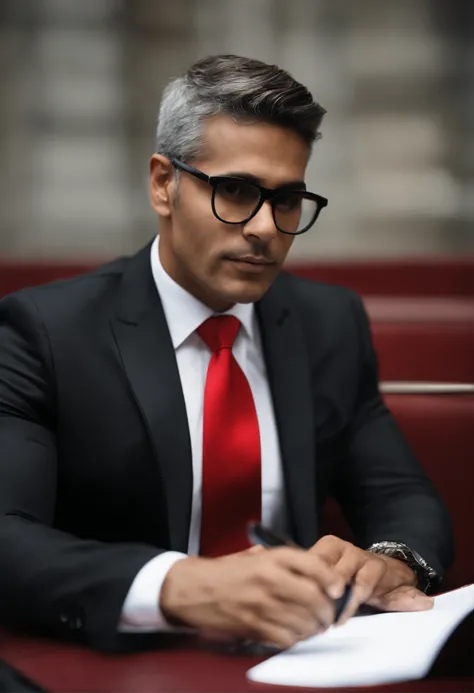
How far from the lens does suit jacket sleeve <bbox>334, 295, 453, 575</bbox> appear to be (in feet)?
3.37

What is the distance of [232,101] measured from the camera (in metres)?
0.91

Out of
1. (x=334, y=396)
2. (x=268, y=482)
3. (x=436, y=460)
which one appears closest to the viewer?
(x=268, y=482)

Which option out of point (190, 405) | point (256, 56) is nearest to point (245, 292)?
point (190, 405)

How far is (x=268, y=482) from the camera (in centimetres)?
101

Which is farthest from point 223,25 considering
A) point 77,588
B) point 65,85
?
point 77,588

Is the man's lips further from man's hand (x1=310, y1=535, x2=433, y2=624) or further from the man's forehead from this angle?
man's hand (x1=310, y1=535, x2=433, y2=624)

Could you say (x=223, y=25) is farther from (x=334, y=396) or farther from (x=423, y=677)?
(x=423, y=677)

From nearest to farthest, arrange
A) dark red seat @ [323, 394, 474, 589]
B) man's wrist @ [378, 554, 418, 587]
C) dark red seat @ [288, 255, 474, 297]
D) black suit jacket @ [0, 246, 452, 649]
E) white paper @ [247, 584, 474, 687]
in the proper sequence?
white paper @ [247, 584, 474, 687], black suit jacket @ [0, 246, 452, 649], man's wrist @ [378, 554, 418, 587], dark red seat @ [323, 394, 474, 589], dark red seat @ [288, 255, 474, 297]

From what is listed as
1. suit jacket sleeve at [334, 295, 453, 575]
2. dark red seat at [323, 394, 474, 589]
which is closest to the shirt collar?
suit jacket sleeve at [334, 295, 453, 575]

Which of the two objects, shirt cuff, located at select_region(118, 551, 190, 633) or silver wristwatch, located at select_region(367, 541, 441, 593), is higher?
shirt cuff, located at select_region(118, 551, 190, 633)

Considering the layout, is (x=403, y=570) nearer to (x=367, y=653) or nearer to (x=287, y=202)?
(x=367, y=653)

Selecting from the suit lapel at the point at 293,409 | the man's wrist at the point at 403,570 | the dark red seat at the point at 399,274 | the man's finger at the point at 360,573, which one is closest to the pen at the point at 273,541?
the man's finger at the point at 360,573

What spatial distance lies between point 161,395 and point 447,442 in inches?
19.5

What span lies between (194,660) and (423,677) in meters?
0.18
